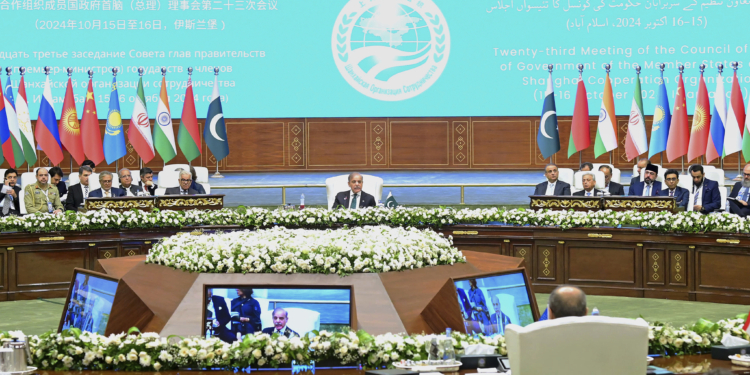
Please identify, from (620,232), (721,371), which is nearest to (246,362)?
(721,371)

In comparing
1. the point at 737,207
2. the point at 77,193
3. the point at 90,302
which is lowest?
the point at 90,302

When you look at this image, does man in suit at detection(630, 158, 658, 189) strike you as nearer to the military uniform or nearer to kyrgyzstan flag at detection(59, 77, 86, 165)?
the military uniform

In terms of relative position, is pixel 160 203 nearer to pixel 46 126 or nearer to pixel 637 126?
pixel 46 126

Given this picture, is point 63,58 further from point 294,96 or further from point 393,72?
point 393,72

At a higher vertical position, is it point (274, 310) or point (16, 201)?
point (16, 201)

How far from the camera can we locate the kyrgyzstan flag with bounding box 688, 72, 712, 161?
1370 centimetres

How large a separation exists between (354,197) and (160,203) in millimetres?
2184

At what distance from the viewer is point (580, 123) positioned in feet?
46.3

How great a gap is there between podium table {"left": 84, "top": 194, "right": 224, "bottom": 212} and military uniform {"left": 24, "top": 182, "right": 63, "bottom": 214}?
0.90 metres

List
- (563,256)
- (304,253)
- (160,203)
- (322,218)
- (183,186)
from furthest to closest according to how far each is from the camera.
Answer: (183,186)
(160,203)
(322,218)
(563,256)
(304,253)

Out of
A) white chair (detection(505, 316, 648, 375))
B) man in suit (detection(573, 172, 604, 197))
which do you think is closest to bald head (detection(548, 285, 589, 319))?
white chair (detection(505, 316, 648, 375))

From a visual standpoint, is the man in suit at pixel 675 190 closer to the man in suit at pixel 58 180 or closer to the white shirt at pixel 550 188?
the white shirt at pixel 550 188

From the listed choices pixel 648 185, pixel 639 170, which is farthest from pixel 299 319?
pixel 639 170

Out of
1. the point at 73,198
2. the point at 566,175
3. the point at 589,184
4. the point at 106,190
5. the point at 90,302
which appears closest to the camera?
the point at 90,302
